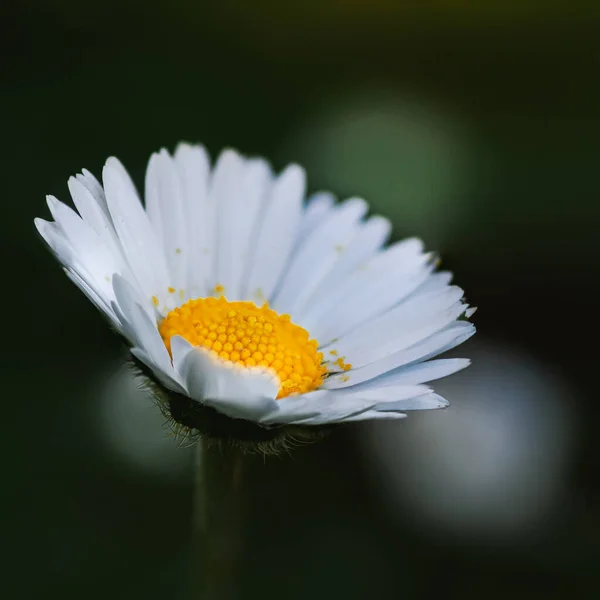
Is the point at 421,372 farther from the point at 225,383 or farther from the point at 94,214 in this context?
the point at 94,214

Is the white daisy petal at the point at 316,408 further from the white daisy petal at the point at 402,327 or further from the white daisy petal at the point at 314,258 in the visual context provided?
the white daisy petal at the point at 314,258

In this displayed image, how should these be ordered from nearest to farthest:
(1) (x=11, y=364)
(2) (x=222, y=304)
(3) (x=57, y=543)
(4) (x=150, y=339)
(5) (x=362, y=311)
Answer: (4) (x=150, y=339), (2) (x=222, y=304), (5) (x=362, y=311), (3) (x=57, y=543), (1) (x=11, y=364)

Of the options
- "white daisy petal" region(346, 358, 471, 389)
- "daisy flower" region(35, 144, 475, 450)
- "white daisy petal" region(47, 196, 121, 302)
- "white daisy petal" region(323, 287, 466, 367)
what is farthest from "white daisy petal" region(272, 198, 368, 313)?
"white daisy petal" region(47, 196, 121, 302)

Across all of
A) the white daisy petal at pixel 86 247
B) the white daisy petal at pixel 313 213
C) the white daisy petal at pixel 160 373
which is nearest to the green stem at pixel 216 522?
the white daisy petal at pixel 160 373

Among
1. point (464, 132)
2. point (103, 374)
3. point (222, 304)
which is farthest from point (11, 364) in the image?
point (464, 132)

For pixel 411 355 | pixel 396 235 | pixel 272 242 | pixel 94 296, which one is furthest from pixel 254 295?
pixel 396 235

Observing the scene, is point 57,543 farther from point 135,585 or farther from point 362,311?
point 362,311

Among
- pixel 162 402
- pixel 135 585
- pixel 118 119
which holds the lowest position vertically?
pixel 135 585
